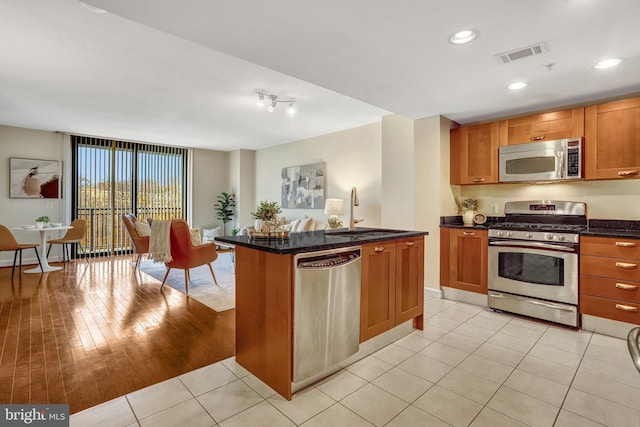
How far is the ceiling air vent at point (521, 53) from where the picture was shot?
229 centimetres

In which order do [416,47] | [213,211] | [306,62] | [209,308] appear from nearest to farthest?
[416,47], [306,62], [209,308], [213,211]

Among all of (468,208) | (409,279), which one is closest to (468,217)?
(468,208)

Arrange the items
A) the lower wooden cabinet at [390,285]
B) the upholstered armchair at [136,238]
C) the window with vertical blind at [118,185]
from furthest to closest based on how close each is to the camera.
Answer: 1. the window with vertical blind at [118,185]
2. the upholstered armchair at [136,238]
3. the lower wooden cabinet at [390,285]

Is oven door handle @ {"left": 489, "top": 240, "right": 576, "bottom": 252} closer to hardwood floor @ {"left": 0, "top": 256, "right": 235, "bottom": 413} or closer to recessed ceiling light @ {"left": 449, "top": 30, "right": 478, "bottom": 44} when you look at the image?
recessed ceiling light @ {"left": 449, "top": 30, "right": 478, "bottom": 44}

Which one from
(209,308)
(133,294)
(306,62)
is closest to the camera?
(306,62)

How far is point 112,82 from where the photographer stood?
363 cm

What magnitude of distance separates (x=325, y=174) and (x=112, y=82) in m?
3.83

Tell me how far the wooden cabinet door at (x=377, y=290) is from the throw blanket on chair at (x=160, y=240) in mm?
3136

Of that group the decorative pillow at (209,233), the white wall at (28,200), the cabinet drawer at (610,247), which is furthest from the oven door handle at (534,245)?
the white wall at (28,200)

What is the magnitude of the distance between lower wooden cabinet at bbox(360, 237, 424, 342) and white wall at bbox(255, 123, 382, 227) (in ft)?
8.48

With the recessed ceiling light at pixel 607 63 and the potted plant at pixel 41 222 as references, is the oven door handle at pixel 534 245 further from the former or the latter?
the potted plant at pixel 41 222

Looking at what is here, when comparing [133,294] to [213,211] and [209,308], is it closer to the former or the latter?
[209,308]

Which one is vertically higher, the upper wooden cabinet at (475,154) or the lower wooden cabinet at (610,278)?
the upper wooden cabinet at (475,154)

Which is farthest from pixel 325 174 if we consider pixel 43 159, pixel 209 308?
pixel 43 159
